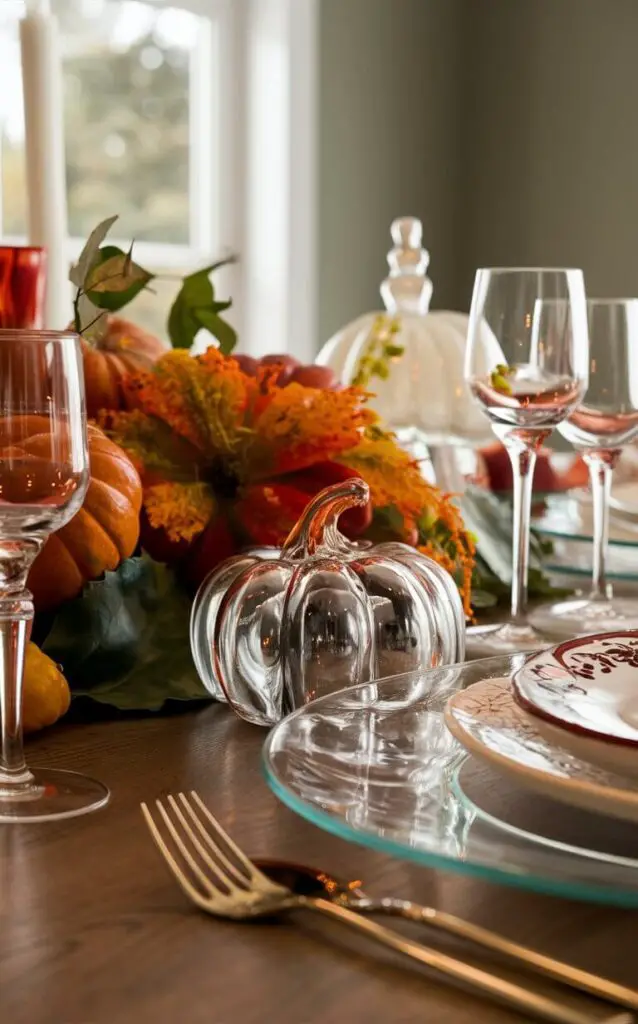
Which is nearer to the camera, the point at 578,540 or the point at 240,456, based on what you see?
the point at 240,456

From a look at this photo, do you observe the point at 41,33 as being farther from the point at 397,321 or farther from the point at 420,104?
the point at 420,104

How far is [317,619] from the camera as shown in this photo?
0.73m

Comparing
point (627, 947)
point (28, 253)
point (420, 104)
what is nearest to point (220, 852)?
point (627, 947)

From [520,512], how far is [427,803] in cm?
45

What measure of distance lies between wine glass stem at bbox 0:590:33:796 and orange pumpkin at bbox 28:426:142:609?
16 cm

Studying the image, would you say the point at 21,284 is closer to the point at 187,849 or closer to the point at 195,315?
the point at 195,315

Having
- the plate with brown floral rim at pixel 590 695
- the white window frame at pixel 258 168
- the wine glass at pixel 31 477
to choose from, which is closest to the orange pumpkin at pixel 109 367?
the wine glass at pixel 31 477

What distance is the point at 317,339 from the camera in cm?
386

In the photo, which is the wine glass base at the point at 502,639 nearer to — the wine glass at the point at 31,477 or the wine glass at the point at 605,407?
the wine glass at the point at 605,407

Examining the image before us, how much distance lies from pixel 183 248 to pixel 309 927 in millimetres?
3259

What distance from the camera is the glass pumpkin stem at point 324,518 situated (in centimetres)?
76

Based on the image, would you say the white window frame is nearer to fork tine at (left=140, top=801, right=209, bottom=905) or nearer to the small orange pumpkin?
the small orange pumpkin

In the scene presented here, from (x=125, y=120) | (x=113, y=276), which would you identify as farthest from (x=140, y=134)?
(x=113, y=276)

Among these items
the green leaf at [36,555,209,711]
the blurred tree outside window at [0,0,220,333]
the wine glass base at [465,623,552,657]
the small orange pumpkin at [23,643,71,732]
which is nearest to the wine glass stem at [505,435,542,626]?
the wine glass base at [465,623,552,657]
